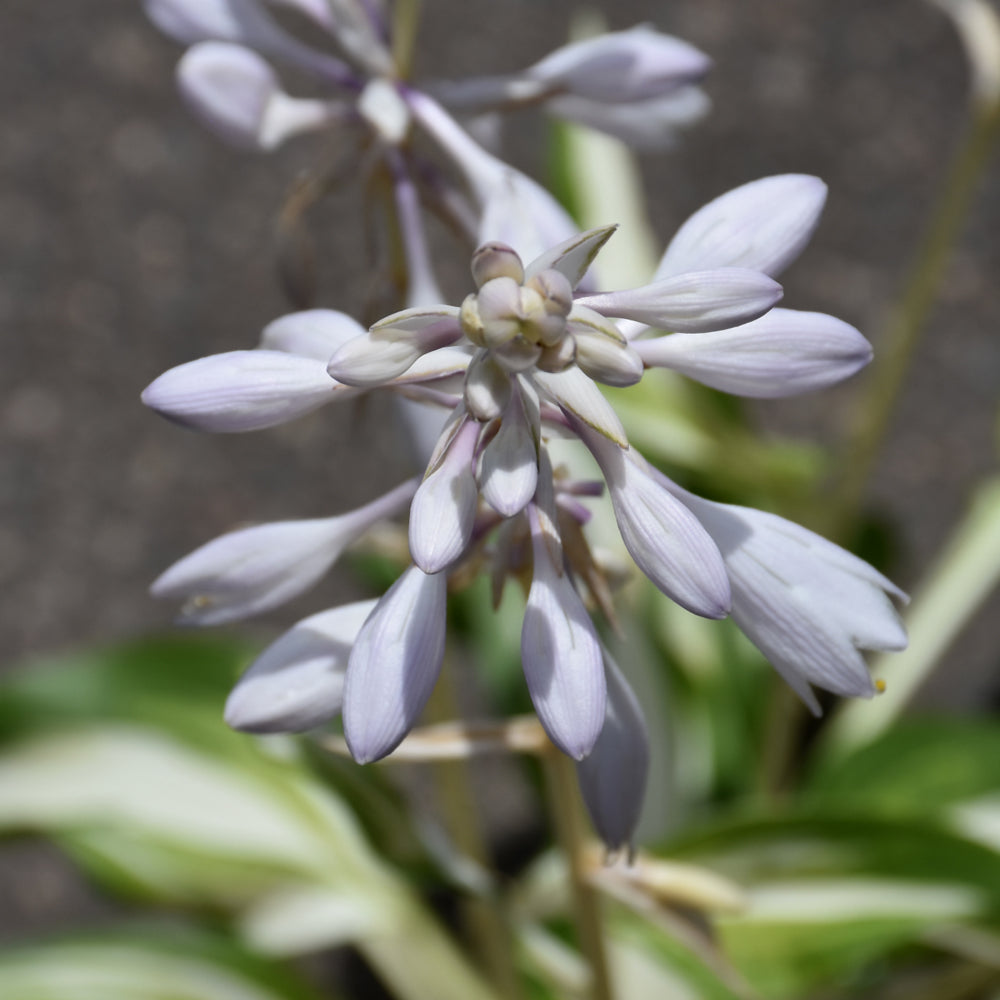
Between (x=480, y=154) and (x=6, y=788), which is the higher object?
(x=480, y=154)

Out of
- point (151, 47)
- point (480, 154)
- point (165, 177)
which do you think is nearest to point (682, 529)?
point (480, 154)

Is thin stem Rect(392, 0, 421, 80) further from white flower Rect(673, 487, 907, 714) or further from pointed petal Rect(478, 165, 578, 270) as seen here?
white flower Rect(673, 487, 907, 714)

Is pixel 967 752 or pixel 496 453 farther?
pixel 967 752

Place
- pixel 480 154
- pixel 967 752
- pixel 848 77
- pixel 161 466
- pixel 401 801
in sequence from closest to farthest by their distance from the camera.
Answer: pixel 480 154 < pixel 401 801 < pixel 967 752 < pixel 161 466 < pixel 848 77

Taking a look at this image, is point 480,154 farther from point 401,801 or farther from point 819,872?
point 819,872

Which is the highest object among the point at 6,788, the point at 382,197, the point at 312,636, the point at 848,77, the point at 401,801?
the point at 848,77

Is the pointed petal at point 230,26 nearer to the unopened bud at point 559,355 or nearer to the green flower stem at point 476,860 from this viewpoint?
the unopened bud at point 559,355

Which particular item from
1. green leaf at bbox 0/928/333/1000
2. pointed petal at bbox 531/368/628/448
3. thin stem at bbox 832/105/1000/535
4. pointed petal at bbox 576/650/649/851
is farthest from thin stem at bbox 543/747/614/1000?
thin stem at bbox 832/105/1000/535

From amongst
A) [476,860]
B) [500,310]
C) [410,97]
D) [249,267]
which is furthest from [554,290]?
[249,267]

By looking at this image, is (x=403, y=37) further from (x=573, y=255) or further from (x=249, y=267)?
(x=249, y=267)
